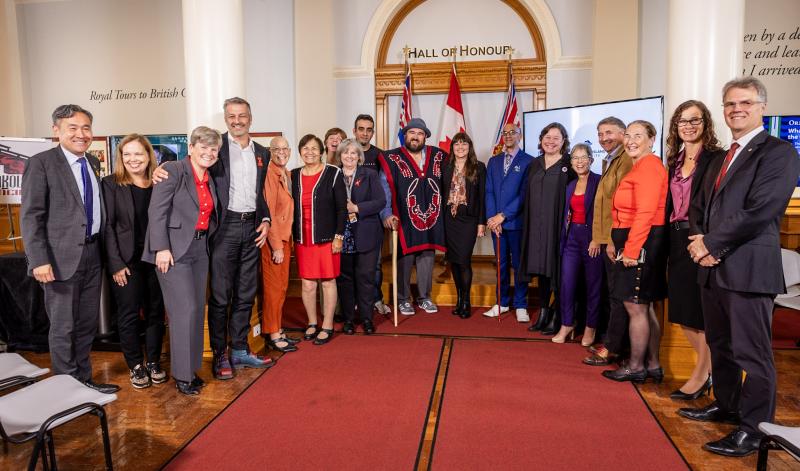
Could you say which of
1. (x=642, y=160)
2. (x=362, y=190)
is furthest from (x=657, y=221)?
(x=362, y=190)

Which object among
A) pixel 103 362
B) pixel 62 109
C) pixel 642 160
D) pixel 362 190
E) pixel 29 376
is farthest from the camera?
pixel 362 190

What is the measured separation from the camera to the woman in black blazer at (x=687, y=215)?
2.72m

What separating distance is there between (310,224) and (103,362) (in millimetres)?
1650

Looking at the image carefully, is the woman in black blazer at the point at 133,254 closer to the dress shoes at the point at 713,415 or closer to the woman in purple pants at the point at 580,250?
the woman in purple pants at the point at 580,250

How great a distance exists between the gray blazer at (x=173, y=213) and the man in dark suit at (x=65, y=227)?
0.98 ft

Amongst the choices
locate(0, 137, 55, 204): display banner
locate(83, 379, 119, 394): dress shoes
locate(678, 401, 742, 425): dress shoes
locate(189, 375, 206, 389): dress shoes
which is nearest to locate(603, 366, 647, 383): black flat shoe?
locate(678, 401, 742, 425): dress shoes

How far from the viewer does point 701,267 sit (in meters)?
2.55

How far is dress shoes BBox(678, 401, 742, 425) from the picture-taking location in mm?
2734

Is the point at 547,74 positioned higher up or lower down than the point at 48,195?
higher up

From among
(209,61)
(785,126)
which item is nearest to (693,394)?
(209,61)

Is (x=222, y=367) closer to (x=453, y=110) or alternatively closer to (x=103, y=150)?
(x=453, y=110)

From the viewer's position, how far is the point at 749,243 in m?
2.34

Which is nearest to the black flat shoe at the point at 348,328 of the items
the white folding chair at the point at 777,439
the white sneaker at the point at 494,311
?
the white sneaker at the point at 494,311

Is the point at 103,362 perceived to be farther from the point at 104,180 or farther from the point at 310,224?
the point at 310,224
